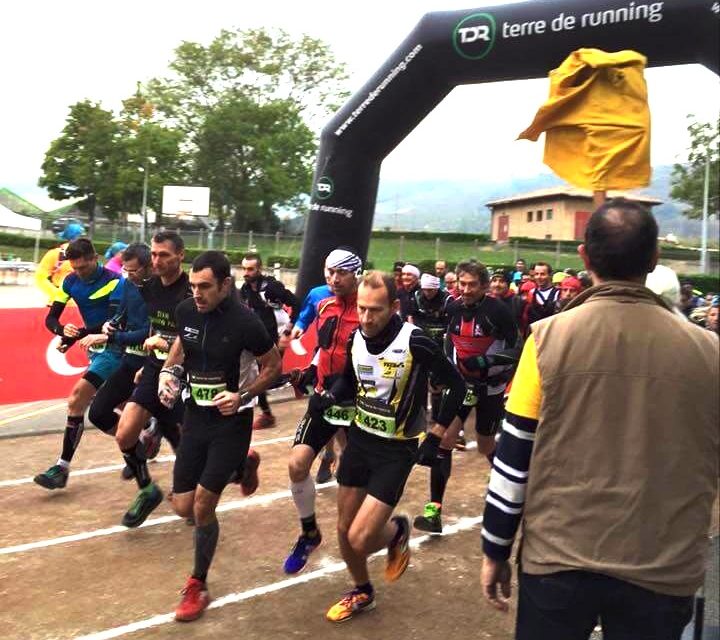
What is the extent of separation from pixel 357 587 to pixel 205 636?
901 millimetres

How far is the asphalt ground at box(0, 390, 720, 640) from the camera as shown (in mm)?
3883

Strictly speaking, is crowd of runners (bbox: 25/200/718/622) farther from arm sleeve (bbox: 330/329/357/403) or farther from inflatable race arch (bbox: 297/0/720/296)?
inflatable race arch (bbox: 297/0/720/296)

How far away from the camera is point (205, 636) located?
3.76 m

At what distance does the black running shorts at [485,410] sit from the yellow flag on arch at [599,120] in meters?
2.37

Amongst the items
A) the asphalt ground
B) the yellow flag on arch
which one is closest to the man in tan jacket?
the asphalt ground

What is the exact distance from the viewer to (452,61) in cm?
807

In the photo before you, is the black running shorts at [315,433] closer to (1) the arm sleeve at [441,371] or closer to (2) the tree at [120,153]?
(1) the arm sleeve at [441,371]

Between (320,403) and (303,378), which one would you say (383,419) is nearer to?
(320,403)

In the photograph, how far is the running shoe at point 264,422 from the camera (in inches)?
331

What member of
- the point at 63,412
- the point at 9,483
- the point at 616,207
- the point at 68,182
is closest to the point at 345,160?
the point at 63,412

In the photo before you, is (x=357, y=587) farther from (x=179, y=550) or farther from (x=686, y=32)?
(x=686, y=32)

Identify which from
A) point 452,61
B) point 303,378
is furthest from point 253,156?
point 303,378

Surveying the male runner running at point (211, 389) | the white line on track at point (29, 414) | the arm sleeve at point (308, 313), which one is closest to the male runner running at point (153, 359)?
the male runner running at point (211, 389)

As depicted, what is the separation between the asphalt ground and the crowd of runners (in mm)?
155
